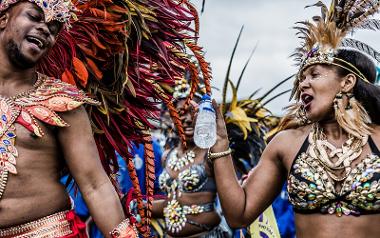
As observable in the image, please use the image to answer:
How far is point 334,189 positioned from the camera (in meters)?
4.21

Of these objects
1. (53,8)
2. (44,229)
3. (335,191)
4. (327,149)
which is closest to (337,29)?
(327,149)

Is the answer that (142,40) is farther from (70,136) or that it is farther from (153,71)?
(70,136)

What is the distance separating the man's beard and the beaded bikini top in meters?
0.12

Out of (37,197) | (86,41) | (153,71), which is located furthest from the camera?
(153,71)

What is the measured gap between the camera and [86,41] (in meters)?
4.01

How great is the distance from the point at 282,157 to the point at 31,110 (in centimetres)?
161

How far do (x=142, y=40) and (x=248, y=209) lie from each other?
1114 mm

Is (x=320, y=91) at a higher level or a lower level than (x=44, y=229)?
higher

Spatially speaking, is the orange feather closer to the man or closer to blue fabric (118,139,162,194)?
the man

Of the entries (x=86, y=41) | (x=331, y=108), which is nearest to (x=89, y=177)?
(x=86, y=41)

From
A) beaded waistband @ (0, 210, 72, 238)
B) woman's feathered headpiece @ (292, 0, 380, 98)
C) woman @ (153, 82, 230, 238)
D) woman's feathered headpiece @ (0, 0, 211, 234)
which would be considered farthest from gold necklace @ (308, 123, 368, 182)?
woman @ (153, 82, 230, 238)

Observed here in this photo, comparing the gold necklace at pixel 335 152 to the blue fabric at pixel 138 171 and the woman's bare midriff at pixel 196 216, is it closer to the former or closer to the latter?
the woman's bare midriff at pixel 196 216

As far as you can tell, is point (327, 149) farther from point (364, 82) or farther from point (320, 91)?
point (364, 82)

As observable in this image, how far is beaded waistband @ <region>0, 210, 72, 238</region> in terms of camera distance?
10.8 feet
